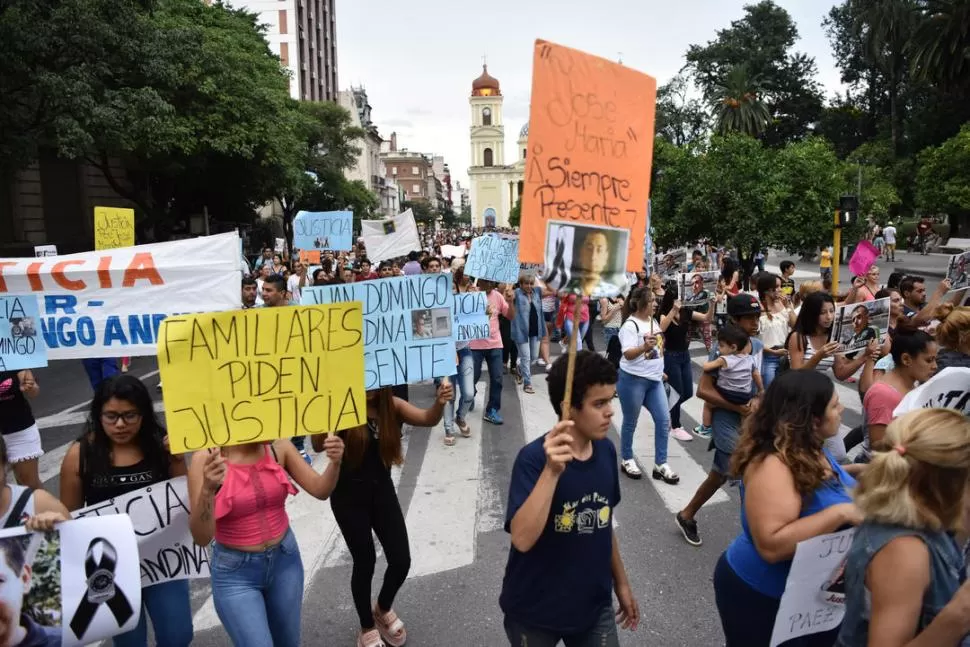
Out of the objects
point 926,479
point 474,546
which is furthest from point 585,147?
point 474,546

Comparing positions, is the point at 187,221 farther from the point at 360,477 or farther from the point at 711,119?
the point at 711,119

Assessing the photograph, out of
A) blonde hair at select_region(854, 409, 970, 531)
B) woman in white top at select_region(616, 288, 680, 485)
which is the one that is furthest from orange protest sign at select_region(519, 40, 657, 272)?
woman in white top at select_region(616, 288, 680, 485)

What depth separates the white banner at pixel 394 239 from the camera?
514 inches

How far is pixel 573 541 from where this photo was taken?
2531mm

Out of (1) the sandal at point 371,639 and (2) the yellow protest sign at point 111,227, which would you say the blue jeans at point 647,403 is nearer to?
(1) the sandal at point 371,639

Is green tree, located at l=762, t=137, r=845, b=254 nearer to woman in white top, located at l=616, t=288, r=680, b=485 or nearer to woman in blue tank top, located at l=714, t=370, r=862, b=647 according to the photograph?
woman in white top, located at l=616, t=288, r=680, b=485

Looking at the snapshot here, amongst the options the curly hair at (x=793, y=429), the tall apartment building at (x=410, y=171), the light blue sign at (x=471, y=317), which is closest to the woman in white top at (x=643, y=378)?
the light blue sign at (x=471, y=317)

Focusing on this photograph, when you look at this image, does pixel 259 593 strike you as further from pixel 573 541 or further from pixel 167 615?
pixel 573 541

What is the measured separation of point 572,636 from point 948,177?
121ft

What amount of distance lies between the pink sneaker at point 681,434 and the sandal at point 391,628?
4196 mm

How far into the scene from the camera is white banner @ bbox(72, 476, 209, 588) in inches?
121

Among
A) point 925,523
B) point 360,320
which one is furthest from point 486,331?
point 925,523

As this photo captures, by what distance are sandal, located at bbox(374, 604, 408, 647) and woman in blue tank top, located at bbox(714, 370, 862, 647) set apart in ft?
6.01

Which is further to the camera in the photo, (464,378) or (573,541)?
(464,378)
